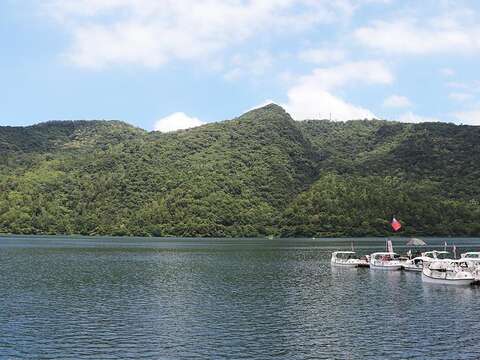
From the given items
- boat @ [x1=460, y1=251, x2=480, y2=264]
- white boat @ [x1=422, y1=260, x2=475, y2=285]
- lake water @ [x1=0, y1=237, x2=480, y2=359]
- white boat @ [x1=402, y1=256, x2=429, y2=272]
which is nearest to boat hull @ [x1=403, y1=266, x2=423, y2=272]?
white boat @ [x1=402, y1=256, x2=429, y2=272]

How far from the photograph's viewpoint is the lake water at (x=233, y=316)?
47562 mm

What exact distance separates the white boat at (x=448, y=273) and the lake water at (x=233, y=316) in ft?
8.47

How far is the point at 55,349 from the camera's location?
47.6 metres

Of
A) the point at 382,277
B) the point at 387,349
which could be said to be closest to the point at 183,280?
the point at 382,277

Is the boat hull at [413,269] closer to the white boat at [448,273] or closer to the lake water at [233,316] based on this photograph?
the lake water at [233,316]

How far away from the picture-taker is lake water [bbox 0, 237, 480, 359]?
156 feet

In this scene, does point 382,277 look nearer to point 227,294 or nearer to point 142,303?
point 227,294

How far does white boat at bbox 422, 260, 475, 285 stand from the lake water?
102 inches

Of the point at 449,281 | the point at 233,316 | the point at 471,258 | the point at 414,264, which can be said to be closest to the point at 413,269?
the point at 414,264

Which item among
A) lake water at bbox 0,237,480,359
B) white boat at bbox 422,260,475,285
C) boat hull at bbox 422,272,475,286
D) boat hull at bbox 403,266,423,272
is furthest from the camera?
boat hull at bbox 403,266,423,272

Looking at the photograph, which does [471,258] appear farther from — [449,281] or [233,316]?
[233,316]

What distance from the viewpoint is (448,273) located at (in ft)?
312

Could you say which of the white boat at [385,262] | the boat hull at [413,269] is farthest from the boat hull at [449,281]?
the white boat at [385,262]

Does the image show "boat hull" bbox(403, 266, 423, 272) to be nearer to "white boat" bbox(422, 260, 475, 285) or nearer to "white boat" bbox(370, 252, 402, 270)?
"white boat" bbox(370, 252, 402, 270)
